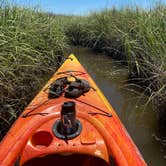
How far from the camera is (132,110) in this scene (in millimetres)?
5367

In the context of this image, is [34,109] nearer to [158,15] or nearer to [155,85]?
[155,85]

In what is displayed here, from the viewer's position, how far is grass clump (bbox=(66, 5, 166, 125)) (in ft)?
14.1

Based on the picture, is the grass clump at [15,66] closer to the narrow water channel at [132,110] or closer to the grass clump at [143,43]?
the narrow water channel at [132,110]

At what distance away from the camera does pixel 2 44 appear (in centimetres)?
399

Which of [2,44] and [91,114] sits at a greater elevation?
[2,44]

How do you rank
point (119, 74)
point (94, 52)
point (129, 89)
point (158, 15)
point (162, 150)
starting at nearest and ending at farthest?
1. point (162, 150)
2. point (158, 15)
3. point (129, 89)
4. point (119, 74)
5. point (94, 52)

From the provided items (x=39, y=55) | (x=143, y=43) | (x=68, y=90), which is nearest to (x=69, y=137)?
(x=68, y=90)

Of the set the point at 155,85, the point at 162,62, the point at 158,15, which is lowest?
the point at 155,85

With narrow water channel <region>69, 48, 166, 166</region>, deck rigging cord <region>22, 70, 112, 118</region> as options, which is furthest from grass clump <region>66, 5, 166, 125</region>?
deck rigging cord <region>22, 70, 112, 118</region>

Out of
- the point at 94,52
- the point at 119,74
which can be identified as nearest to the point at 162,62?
the point at 119,74

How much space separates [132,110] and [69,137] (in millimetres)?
2795

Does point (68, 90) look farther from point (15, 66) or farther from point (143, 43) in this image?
point (143, 43)

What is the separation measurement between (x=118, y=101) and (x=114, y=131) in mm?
3117

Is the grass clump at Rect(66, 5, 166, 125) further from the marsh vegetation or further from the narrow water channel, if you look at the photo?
the narrow water channel
